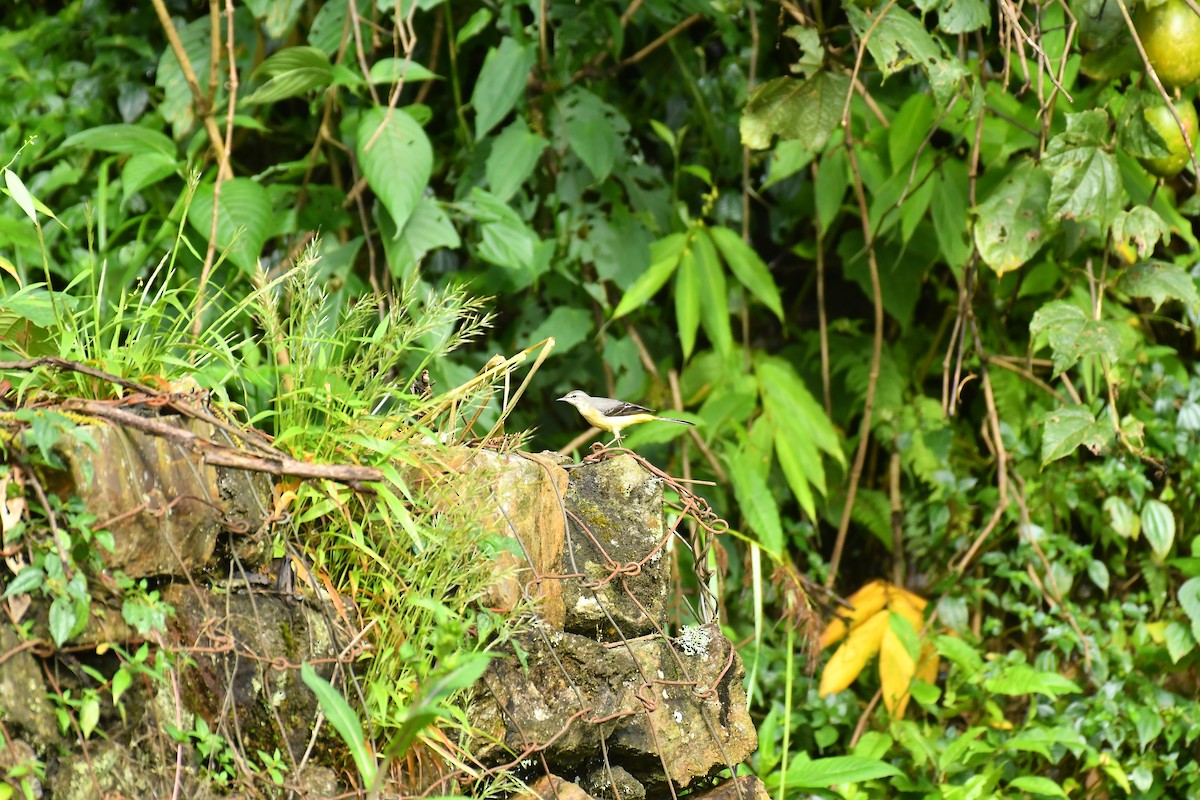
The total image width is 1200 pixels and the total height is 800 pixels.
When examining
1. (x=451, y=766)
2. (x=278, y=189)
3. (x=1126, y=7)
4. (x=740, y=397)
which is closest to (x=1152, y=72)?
(x=1126, y=7)

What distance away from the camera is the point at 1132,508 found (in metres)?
3.72

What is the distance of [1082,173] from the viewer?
8.85ft

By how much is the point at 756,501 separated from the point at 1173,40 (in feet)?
5.33

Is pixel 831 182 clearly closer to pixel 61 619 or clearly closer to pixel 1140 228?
pixel 1140 228

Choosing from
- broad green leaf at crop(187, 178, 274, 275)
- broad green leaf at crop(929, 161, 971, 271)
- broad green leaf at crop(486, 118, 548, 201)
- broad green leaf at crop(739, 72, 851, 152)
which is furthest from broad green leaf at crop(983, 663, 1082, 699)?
broad green leaf at crop(187, 178, 274, 275)

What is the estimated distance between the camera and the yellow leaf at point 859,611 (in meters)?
3.70

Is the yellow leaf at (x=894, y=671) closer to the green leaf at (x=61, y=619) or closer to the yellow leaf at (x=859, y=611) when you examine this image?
the yellow leaf at (x=859, y=611)

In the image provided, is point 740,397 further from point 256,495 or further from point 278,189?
point 256,495

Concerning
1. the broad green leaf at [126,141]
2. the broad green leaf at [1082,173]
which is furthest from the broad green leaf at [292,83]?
Result: the broad green leaf at [1082,173]

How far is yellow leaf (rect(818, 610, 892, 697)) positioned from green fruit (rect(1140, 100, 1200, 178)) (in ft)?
5.29

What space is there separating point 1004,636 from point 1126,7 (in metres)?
2.13

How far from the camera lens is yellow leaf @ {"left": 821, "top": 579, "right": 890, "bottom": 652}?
3703 millimetres

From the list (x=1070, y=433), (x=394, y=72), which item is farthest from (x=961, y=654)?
(x=394, y=72)

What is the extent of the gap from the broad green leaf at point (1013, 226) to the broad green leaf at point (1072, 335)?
0.16 meters
